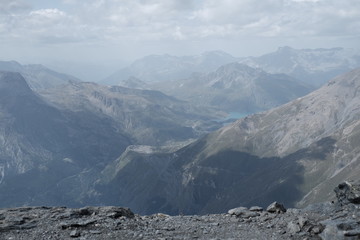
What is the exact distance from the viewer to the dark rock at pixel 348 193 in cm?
2700

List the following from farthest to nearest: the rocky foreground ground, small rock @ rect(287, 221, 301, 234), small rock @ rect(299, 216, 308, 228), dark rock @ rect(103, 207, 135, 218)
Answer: dark rock @ rect(103, 207, 135, 218) → small rock @ rect(299, 216, 308, 228) → small rock @ rect(287, 221, 301, 234) → the rocky foreground ground

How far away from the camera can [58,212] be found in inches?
1187

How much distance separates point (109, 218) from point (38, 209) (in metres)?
8.33

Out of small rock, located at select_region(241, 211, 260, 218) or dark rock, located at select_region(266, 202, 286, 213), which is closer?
small rock, located at select_region(241, 211, 260, 218)

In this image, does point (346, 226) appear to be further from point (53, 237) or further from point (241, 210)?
point (53, 237)

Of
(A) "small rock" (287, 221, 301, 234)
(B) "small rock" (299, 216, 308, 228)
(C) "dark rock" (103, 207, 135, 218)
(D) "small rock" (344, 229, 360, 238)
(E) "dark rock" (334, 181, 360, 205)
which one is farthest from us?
(C) "dark rock" (103, 207, 135, 218)

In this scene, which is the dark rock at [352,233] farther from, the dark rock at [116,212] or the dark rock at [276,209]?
the dark rock at [116,212]

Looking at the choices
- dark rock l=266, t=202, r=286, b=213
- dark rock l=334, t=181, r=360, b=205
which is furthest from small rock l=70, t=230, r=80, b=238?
dark rock l=334, t=181, r=360, b=205

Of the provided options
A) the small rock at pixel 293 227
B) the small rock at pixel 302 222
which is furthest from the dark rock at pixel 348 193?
the small rock at pixel 293 227

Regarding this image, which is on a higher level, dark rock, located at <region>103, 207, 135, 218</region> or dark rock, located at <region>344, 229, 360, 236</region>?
dark rock, located at <region>344, 229, 360, 236</region>

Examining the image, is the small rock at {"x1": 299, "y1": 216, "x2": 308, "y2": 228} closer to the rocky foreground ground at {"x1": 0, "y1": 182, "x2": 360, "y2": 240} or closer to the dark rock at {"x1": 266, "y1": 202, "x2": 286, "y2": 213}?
the rocky foreground ground at {"x1": 0, "y1": 182, "x2": 360, "y2": 240}

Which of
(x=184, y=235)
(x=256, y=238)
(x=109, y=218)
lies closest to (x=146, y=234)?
(x=184, y=235)

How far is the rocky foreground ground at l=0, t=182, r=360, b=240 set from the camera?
2366 cm

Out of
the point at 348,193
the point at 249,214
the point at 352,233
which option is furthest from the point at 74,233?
the point at 348,193
